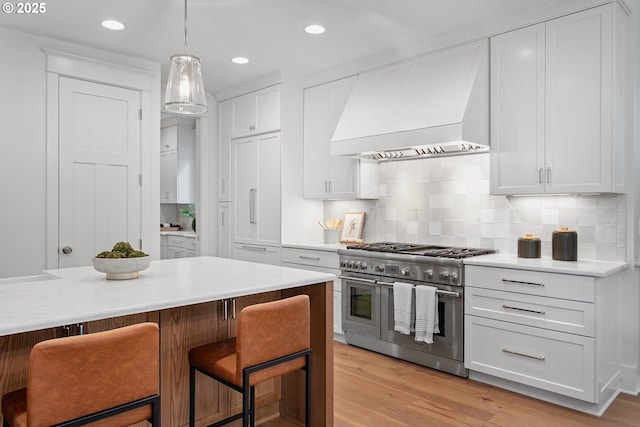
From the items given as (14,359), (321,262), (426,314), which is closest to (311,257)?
(321,262)

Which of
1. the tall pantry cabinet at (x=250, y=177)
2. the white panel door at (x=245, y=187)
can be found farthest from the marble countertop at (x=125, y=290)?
the white panel door at (x=245, y=187)

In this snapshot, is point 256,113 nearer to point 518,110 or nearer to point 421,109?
point 421,109

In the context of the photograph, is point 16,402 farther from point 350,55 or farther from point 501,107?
point 350,55

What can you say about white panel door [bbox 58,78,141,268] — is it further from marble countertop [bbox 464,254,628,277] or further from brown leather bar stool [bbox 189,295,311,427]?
marble countertop [bbox 464,254,628,277]

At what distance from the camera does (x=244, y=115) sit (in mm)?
5211

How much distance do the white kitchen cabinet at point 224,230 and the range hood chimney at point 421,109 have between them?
71.3 inches

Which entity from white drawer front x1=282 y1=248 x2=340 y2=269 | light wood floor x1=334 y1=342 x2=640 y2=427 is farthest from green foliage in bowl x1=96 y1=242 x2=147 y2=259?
white drawer front x1=282 y1=248 x2=340 y2=269

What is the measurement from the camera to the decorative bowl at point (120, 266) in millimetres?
2209

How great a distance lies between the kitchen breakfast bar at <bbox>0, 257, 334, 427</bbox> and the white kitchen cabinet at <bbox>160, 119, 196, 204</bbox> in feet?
12.8

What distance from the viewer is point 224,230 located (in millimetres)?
5523

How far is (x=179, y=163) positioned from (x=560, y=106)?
16.4ft

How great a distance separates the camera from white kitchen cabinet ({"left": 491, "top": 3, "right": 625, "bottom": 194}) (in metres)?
2.98

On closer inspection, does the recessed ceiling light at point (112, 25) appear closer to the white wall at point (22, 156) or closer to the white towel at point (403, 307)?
the white wall at point (22, 156)

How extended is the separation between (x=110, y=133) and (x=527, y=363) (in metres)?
3.95
